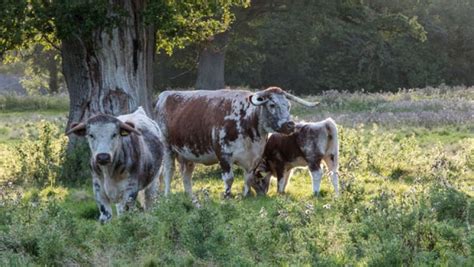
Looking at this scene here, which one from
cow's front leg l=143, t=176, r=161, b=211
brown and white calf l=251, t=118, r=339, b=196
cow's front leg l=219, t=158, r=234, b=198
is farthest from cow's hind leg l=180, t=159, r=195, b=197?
cow's front leg l=143, t=176, r=161, b=211

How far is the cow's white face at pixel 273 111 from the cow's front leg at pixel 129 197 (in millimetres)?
3473

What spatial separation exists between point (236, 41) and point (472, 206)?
32.8 meters

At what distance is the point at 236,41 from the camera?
43.2 m

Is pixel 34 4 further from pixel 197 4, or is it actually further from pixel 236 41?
pixel 236 41

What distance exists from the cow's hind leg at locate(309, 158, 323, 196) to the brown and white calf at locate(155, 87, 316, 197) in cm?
92

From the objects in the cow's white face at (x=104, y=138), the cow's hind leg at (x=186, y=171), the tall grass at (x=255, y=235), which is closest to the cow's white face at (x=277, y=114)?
the cow's hind leg at (x=186, y=171)

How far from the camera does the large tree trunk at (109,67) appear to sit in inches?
691

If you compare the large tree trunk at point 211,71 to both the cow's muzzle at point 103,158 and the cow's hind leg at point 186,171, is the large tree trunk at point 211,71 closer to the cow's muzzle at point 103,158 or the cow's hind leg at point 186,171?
the cow's hind leg at point 186,171

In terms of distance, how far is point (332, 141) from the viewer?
1473 cm

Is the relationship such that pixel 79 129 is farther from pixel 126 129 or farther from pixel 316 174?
pixel 316 174

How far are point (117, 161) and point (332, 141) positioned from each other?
487 centimetres

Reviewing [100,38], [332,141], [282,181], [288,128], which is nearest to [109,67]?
[100,38]

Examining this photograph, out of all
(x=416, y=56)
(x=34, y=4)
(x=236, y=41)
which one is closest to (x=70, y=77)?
(x=34, y=4)

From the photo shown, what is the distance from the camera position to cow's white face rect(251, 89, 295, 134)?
14.1 meters
